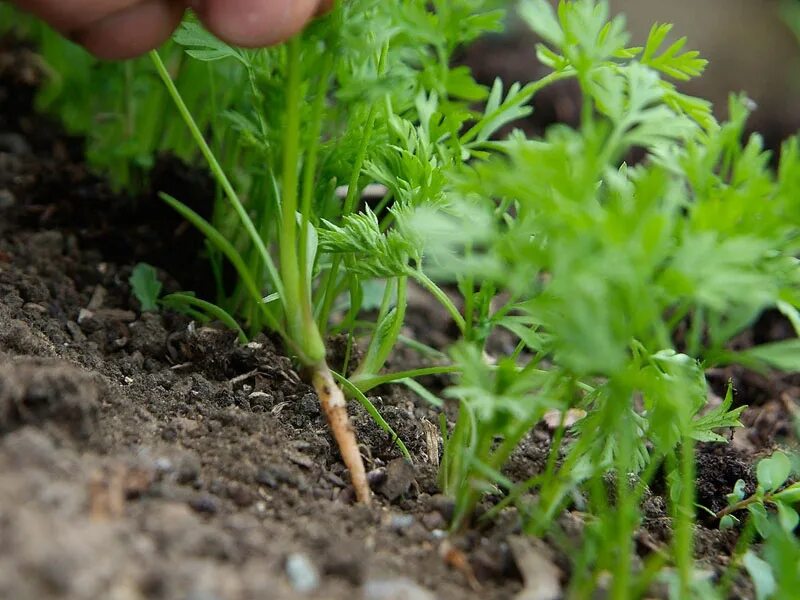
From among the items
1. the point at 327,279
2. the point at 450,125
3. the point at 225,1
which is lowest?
the point at 327,279

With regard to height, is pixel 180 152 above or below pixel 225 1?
below

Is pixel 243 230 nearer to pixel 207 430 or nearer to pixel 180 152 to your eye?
pixel 180 152

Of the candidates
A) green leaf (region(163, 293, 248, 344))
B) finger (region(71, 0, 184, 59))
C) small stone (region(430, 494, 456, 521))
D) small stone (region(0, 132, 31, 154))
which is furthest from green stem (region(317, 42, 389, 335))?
small stone (region(0, 132, 31, 154))

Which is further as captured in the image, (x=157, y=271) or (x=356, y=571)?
(x=157, y=271)

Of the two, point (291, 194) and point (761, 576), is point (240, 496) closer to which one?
point (291, 194)

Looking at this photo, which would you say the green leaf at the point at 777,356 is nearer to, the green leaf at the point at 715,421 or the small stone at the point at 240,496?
the green leaf at the point at 715,421

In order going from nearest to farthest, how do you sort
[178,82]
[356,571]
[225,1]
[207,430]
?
[356,571] < [225,1] < [207,430] < [178,82]

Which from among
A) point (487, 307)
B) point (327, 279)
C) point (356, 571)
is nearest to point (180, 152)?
point (327, 279)

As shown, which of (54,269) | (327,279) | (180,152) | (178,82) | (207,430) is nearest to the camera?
(207,430)
